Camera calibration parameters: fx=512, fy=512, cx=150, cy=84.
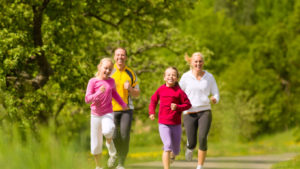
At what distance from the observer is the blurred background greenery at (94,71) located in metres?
6.00

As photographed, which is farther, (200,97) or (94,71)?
(94,71)

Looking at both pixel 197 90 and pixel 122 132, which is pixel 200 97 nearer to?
pixel 197 90

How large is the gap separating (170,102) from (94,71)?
6.91 meters

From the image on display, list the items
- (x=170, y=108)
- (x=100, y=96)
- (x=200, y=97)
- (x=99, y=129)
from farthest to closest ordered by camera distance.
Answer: (x=200, y=97) → (x=170, y=108) → (x=99, y=129) → (x=100, y=96)

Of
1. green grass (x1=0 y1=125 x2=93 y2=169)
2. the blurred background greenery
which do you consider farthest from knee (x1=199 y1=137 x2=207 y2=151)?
green grass (x1=0 y1=125 x2=93 y2=169)

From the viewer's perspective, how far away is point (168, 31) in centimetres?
1967

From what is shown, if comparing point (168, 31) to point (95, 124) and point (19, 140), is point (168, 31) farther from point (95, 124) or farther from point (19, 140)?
point (19, 140)

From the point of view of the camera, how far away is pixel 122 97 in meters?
9.20

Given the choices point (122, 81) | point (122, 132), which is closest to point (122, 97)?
point (122, 81)

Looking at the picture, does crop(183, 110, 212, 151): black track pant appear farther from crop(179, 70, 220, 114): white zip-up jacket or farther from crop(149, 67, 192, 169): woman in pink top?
crop(149, 67, 192, 169): woman in pink top

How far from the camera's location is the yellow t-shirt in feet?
30.2

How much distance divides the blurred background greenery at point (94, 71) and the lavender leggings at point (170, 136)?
79cm

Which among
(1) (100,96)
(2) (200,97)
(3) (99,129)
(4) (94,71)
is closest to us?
(1) (100,96)

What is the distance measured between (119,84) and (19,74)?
649 cm
